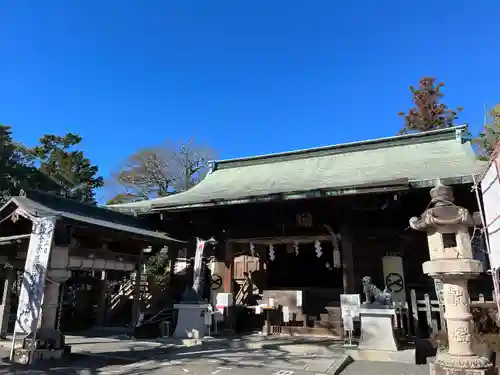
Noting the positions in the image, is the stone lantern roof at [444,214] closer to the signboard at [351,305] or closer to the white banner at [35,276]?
the signboard at [351,305]

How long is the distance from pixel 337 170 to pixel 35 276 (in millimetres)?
9606

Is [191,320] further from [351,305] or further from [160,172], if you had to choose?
[160,172]

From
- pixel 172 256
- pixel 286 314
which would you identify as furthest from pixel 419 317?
pixel 172 256

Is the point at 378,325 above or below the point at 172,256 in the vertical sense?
below

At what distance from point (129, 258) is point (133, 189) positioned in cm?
2419

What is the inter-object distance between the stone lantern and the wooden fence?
2.44 m

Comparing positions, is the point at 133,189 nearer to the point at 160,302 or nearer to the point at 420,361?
the point at 160,302

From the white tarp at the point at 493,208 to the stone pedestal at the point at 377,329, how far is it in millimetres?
2608

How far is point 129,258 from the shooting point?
10883 mm

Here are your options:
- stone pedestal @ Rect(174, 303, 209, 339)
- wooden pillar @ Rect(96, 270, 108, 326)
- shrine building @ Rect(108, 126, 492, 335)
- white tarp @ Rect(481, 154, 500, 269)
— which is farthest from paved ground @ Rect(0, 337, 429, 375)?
wooden pillar @ Rect(96, 270, 108, 326)

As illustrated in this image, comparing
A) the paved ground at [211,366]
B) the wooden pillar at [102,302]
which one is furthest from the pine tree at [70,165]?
the paved ground at [211,366]

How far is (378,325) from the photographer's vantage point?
8.05 meters

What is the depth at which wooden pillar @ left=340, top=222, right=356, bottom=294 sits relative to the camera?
10.2m

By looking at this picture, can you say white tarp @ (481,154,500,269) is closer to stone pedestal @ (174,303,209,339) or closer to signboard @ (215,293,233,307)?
stone pedestal @ (174,303,209,339)
